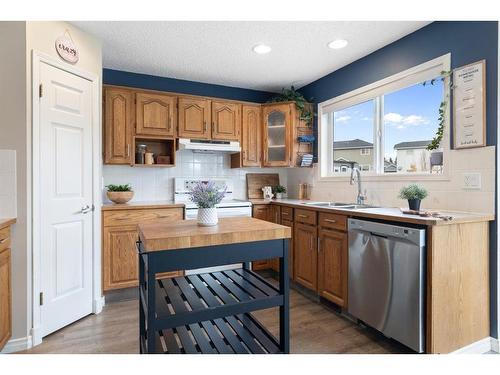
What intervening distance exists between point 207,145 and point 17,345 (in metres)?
2.46

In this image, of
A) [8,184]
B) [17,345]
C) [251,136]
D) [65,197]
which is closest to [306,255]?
[251,136]

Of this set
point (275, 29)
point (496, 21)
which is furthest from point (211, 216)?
point (496, 21)

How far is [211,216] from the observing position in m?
1.65

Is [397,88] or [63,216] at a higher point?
[397,88]

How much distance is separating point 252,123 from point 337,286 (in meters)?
2.31

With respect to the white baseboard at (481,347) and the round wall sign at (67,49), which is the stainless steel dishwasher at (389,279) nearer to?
the white baseboard at (481,347)

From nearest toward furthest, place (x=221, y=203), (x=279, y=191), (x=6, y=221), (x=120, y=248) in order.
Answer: (x=6, y=221)
(x=120, y=248)
(x=221, y=203)
(x=279, y=191)

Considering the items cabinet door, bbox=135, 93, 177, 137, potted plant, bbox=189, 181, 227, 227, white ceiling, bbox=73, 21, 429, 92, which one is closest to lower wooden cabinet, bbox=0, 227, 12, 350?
potted plant, bbox=189, 181, 227, 227

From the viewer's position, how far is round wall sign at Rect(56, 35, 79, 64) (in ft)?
7.58

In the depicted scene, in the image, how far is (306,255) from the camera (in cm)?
295

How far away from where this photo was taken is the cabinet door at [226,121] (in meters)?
3.67

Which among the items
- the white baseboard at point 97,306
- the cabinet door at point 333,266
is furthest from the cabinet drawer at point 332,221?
the white baseboard at point 97,306

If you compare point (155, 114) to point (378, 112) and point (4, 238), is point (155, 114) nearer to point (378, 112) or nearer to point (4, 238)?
point (4, 238)
